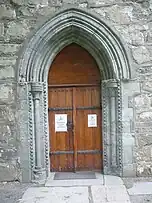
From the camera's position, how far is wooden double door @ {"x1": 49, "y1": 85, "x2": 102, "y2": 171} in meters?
5.42

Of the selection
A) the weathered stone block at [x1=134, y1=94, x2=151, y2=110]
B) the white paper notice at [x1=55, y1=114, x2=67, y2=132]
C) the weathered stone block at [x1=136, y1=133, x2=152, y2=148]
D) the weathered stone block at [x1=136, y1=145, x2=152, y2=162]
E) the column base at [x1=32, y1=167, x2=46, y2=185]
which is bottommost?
Answer: the column base at [x1=32, y1=167, x2=46, y2=185]

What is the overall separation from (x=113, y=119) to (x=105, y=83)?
0.64 m

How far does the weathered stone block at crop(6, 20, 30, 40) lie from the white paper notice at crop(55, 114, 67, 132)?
1.53 m

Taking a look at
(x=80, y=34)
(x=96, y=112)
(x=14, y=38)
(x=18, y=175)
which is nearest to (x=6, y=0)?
(x=14, y=38)

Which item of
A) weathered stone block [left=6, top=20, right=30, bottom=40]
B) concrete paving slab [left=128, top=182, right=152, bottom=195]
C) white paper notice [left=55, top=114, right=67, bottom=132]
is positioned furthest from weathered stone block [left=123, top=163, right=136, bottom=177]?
weathered stone block [left=6, top=20, right=30, bottom=40]

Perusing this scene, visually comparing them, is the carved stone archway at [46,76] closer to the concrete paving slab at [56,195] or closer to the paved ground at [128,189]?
the paved ground at [128,189]

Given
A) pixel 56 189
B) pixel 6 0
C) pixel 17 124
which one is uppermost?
pixel 6 0

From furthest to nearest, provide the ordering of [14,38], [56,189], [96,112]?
[96,112] < [14,38] < [56,189]

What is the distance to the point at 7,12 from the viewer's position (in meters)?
4.96

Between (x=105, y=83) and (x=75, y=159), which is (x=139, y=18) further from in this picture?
(x=75, y=159)

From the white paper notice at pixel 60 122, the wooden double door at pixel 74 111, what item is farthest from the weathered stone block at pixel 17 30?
the white paper notice at pixel 60 122

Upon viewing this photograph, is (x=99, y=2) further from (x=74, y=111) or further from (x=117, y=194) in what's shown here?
(x=117, y=194)

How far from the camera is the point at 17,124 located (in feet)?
16.3

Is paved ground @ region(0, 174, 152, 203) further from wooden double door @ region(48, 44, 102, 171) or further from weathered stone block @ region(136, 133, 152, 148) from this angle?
wooden double door @ region(48, 44, 102, 171)
